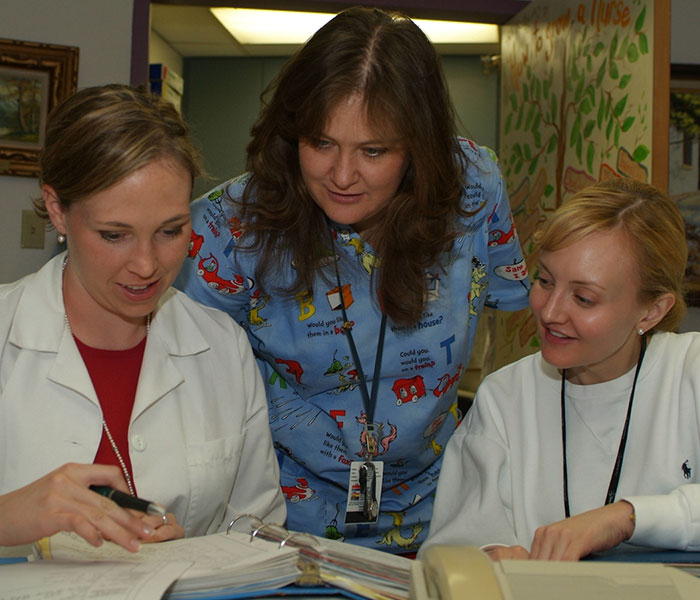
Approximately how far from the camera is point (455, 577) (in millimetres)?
692

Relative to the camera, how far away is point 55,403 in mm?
1254

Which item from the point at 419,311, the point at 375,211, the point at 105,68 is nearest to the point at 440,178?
the point at 375,211

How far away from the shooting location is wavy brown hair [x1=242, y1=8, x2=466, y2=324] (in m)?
1.40

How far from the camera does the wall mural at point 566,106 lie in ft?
7.61

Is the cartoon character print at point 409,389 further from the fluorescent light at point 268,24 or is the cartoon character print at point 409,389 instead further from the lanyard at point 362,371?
the fluorescent light at point 268,24

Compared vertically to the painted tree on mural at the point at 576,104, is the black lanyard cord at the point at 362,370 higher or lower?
lower

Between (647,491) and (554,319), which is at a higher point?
(554,319)

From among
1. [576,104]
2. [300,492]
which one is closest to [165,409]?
[300,492]

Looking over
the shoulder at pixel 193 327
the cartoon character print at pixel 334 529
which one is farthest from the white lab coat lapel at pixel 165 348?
the cartoon character print at pixel 334 529

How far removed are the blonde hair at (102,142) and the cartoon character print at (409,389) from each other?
1.96 ft

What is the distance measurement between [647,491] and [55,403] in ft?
3.20

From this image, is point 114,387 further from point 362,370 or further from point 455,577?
point 455,577

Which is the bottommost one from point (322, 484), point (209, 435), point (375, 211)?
point (322, 484)

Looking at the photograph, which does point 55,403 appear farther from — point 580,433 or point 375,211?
point 580,433
